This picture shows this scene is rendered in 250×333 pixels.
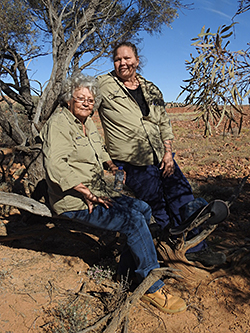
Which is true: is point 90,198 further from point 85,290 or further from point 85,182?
point 85,290

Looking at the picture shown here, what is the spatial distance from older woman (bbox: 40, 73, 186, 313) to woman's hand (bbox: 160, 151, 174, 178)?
0.52 meters

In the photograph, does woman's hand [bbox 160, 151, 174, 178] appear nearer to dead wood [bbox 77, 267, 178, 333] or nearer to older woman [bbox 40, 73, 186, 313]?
older woman [bbox 40, 73, 186, 313]

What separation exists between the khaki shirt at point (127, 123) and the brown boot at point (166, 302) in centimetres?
127

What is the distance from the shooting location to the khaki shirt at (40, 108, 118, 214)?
2516 millimetres

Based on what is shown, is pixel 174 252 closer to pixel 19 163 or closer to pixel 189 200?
pixel 189 200

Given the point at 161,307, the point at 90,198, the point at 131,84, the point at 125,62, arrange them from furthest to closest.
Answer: the point at 131,84 → the point at 125,62 → the point at 161,307 → the point at 90,198

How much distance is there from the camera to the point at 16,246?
13.2 feet

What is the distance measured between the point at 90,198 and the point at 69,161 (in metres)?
0.38

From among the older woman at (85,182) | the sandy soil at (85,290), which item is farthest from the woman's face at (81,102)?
the sandy soil at (85,290)

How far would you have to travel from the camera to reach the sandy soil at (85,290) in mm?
2662

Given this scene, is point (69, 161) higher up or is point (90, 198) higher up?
point (69, 161)

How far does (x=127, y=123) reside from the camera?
2979mm

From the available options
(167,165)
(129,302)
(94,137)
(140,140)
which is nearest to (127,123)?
(140,140)

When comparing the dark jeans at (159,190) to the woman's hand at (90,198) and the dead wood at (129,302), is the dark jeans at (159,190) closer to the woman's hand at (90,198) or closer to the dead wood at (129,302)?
the woman's hand at (90,198)
